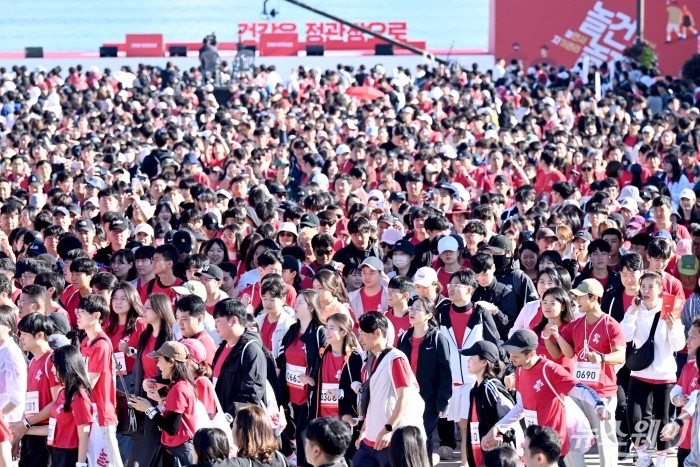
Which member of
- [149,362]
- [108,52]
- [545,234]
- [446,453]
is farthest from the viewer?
[108,52]

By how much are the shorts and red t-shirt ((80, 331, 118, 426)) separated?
224cm

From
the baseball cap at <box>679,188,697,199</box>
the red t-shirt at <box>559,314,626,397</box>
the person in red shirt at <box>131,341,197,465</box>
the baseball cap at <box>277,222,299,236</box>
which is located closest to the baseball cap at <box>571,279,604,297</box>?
the red t-shirt at <box>559,314,626,397</box>

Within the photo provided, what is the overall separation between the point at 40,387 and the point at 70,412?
11.5 inches

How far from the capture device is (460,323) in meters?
Answer: 8.58

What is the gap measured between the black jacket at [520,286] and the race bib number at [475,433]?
2.16m

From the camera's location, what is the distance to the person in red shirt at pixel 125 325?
7988mm

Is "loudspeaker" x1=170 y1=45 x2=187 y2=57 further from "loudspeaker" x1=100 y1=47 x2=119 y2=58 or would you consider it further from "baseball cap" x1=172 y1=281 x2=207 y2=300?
"baseball cap" x1=172 y1=281 x2=207 y2=300

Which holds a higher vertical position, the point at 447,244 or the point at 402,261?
the point at 447,244

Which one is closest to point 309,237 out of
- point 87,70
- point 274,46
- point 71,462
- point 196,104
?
point 71,462

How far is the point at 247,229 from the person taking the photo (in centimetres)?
1136

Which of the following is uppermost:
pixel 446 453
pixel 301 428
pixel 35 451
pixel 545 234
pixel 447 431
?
pixel 545 234

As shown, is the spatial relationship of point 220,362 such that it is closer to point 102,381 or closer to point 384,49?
point 102,381

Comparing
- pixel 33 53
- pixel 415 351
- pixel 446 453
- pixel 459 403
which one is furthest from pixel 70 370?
pixel 33 53

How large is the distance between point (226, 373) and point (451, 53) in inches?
1049
